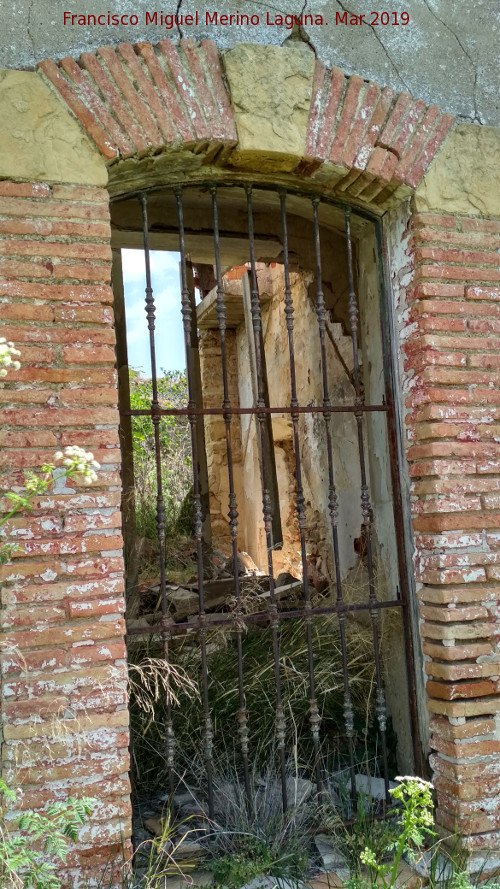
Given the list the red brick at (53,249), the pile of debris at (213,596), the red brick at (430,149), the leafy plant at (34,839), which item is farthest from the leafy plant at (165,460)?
the leafy plant at (34,839)

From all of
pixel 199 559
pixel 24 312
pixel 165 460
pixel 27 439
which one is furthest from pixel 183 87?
pixel 165 460

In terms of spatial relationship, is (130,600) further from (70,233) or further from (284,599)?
(70,233)

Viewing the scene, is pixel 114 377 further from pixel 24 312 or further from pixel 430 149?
pixel 430 149

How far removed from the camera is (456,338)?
296cm

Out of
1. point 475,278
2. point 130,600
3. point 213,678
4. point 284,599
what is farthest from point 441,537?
point 284,599

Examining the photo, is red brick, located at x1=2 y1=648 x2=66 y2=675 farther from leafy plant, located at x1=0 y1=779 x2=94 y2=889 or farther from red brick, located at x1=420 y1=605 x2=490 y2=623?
red brick, located at x1=420 y1=605 x2=490 y2=623

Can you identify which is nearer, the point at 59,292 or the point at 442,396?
the point at 59,292

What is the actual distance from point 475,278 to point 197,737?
97.4 inches

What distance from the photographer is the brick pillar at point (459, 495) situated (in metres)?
2.79

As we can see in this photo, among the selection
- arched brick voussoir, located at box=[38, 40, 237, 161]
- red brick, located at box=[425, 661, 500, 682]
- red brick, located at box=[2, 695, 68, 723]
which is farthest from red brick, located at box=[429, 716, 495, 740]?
arched brick voussoir, located at box=[38, 40, 237, 161]

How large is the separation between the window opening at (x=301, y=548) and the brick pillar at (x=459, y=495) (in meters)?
0.26

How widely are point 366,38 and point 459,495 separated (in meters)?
1.96

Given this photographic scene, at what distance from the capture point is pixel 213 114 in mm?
2717

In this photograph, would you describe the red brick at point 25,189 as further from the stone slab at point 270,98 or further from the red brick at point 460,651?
the red brick at point 460,651
